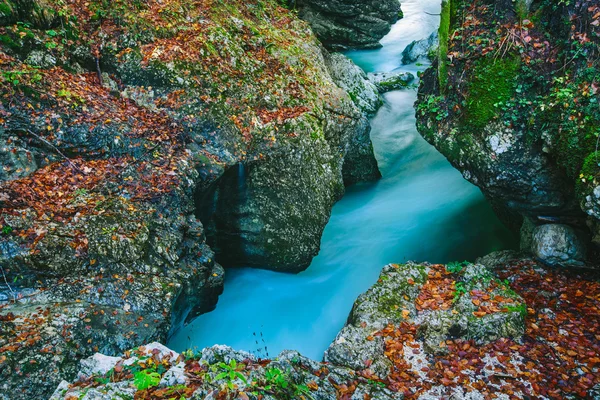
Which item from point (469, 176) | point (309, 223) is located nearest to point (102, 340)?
point (309, 223)

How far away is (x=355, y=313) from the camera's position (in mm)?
6688

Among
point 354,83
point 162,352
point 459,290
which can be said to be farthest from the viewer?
point 354,83

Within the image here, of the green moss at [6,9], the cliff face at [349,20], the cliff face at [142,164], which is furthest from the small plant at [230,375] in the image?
the cliff face at [349,20]

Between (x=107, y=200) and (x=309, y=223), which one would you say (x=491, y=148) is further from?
(x=107, y=200)

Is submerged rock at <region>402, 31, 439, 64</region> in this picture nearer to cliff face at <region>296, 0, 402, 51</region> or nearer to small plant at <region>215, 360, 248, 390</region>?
cliff face at <region>296, 0, 402, 51</region>

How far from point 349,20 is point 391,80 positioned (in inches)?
124

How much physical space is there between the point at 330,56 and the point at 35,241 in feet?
36.1

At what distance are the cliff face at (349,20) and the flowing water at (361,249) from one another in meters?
5.27

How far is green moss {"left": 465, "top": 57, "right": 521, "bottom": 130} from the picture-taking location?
7.31 metres

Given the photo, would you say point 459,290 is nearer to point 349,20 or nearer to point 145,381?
point 145,381

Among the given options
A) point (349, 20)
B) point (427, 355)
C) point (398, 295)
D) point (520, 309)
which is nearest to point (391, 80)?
point (349, 20)

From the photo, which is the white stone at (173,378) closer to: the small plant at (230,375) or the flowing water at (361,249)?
the small plant at (230,375)

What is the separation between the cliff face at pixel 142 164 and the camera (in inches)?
217

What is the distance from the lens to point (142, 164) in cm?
704
